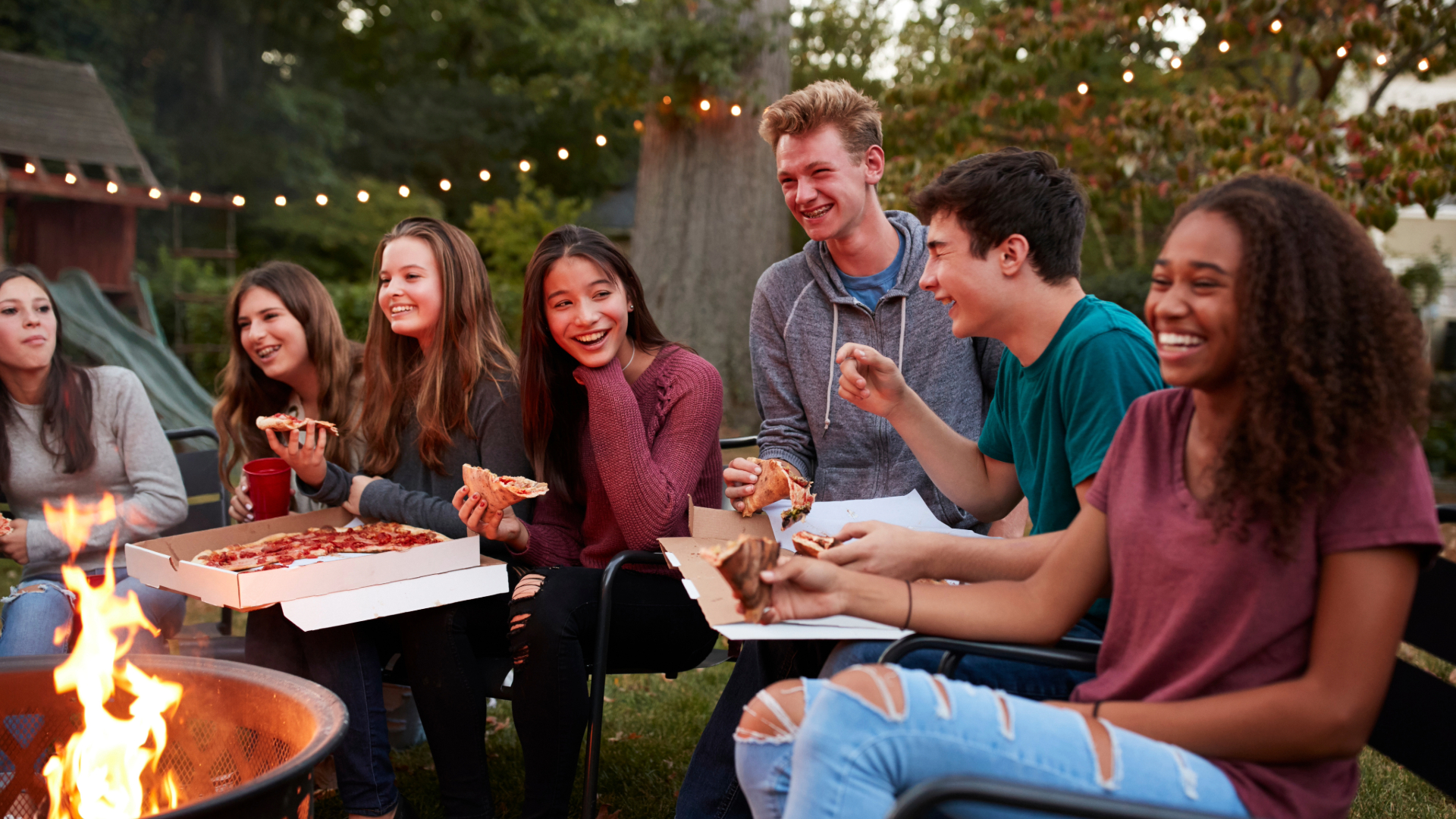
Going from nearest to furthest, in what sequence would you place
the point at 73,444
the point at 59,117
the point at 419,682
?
the point at 419,682
the point at 73,444
the point at 59,117

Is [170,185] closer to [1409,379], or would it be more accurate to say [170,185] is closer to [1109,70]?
[1109,70]

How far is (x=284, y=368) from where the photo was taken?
3385 mm

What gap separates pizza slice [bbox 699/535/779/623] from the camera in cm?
175

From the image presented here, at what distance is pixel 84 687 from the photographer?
2141 millimetres

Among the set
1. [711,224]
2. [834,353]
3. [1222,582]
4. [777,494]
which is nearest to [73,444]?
[777,494]

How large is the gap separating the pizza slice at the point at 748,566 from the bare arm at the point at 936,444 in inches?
32.8

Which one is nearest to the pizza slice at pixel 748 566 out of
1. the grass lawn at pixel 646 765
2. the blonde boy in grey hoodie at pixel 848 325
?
the blonde boy in grey hoodie at pixel 848 325

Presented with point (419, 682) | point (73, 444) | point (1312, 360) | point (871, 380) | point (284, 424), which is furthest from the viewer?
point (73, 444)

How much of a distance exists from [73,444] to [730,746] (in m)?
2.22

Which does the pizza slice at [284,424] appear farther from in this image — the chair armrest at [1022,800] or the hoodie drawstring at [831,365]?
the chair armrest at [1022,800]

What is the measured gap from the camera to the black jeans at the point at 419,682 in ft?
8.76

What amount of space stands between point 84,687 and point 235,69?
19.5 meters

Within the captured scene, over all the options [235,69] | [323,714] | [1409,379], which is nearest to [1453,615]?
[1409,379]

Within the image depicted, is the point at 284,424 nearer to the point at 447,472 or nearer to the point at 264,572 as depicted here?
the point at 447,472
